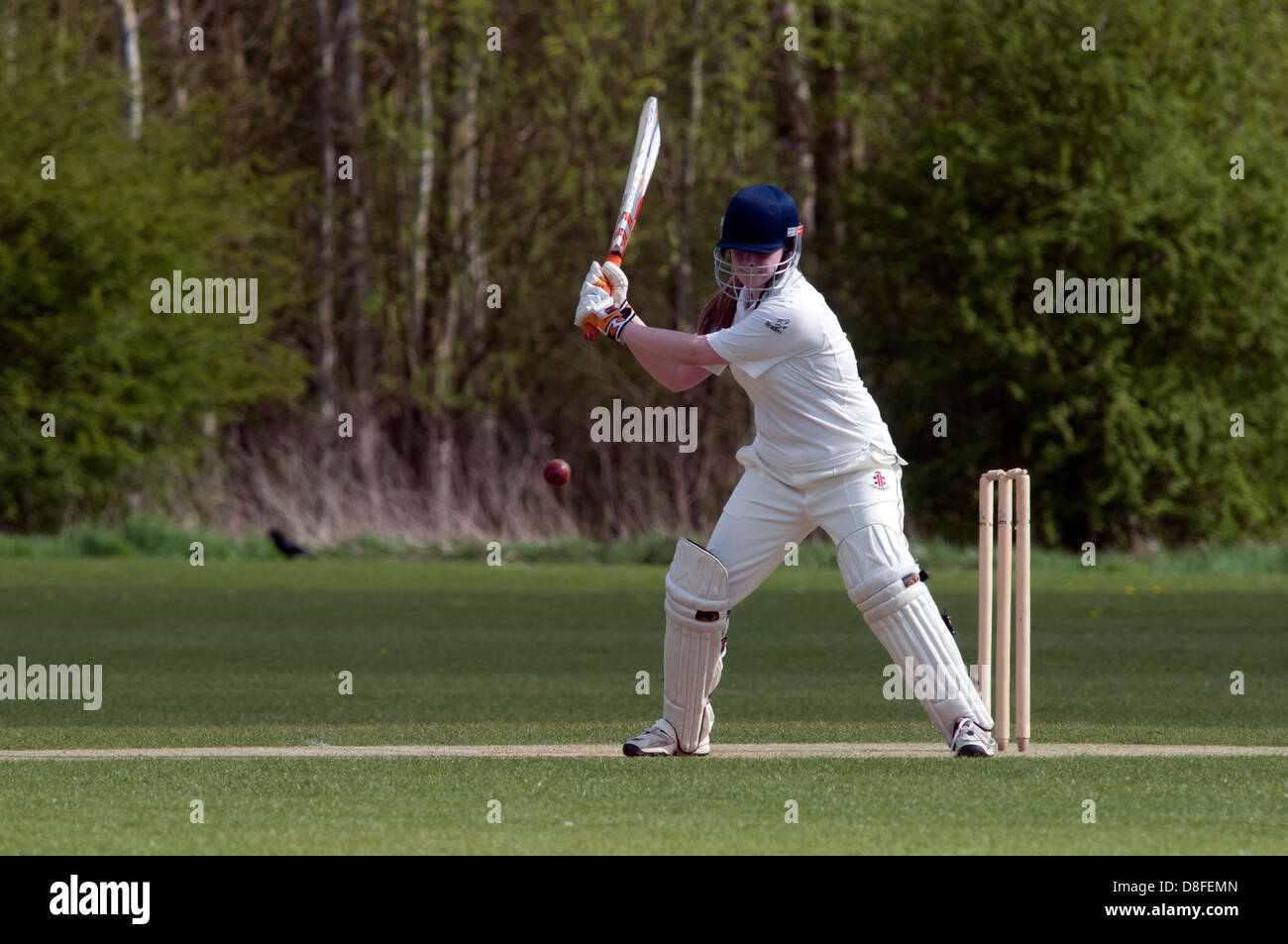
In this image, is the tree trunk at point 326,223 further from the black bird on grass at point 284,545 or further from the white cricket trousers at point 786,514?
the white cricket trousers at point 786,514

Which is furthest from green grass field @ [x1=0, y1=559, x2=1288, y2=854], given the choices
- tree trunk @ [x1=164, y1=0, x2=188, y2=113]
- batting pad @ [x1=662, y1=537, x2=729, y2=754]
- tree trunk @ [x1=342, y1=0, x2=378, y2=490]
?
tree trunk @ [x1=164, y1=0, x2=188, y2=113]

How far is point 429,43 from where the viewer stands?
36.1m

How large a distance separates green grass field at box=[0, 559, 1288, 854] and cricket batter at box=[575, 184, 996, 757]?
33cm

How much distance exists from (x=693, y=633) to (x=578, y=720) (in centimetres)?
242

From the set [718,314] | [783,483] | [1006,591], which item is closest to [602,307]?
[718,314]

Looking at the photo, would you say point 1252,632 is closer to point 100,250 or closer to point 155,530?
point 155,530

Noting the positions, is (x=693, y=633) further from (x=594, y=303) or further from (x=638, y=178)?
(x=638, y=178)

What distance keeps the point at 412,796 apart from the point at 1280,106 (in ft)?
94.6

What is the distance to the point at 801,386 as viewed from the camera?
844cm

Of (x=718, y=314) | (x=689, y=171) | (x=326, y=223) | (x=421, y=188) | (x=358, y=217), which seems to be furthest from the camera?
(x=358, y=217)

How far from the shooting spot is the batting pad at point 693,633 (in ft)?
27.7

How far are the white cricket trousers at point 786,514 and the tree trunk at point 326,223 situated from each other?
→ 1073 inches

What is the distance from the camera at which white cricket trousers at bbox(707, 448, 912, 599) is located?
8383mm

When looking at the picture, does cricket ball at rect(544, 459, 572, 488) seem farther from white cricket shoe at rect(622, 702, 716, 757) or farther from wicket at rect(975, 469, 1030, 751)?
wicket at rect(975, 469, 1030, 751)
